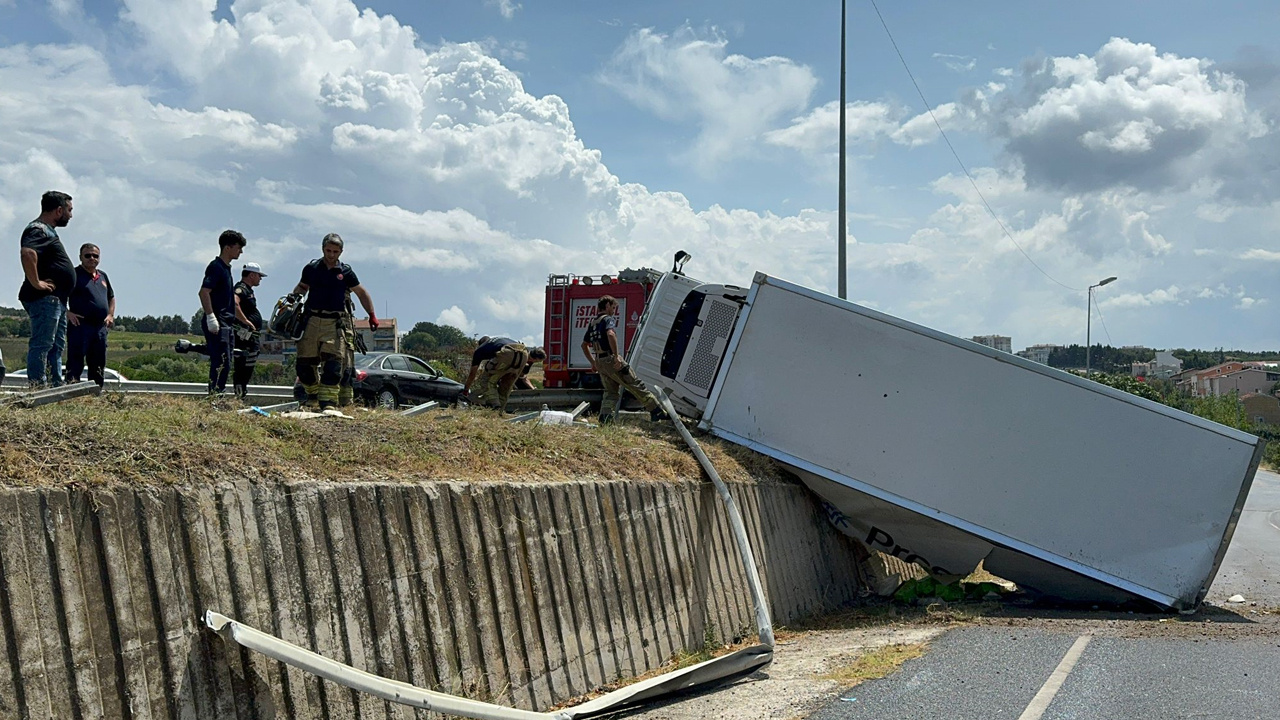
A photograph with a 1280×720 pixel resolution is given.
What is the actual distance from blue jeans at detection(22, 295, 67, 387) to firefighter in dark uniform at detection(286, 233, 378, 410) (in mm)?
1851

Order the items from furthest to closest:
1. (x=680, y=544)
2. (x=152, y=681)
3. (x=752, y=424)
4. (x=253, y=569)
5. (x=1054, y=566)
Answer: (x=752, y=424)
(x=1054, y=566)
(x=680, y=544)
(x=253, y=569)
(x=152, y=681)

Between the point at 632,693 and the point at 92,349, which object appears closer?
the point at 632,693

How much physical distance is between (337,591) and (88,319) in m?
5.50

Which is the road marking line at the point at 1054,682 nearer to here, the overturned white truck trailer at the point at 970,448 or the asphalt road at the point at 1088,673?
the asphalt road at the point at 1088,673

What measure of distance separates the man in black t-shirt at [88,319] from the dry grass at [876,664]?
673 centimetres

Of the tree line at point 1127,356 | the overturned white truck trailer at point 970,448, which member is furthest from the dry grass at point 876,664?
the tree line at point 1127,356

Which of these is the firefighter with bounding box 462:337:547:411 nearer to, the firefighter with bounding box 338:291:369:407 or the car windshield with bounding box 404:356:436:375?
the firefighter with bounding box 338:291:369:407

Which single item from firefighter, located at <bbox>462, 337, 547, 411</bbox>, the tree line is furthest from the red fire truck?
the tree line

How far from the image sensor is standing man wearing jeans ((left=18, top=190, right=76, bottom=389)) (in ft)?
27.1

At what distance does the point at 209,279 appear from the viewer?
32.0ft

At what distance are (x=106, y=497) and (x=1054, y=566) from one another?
914 centimetres

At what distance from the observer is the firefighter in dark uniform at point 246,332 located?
10.3m

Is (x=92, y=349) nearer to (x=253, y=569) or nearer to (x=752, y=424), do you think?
(x=253, y=569)

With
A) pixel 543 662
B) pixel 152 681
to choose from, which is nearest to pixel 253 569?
pixel 152 681
